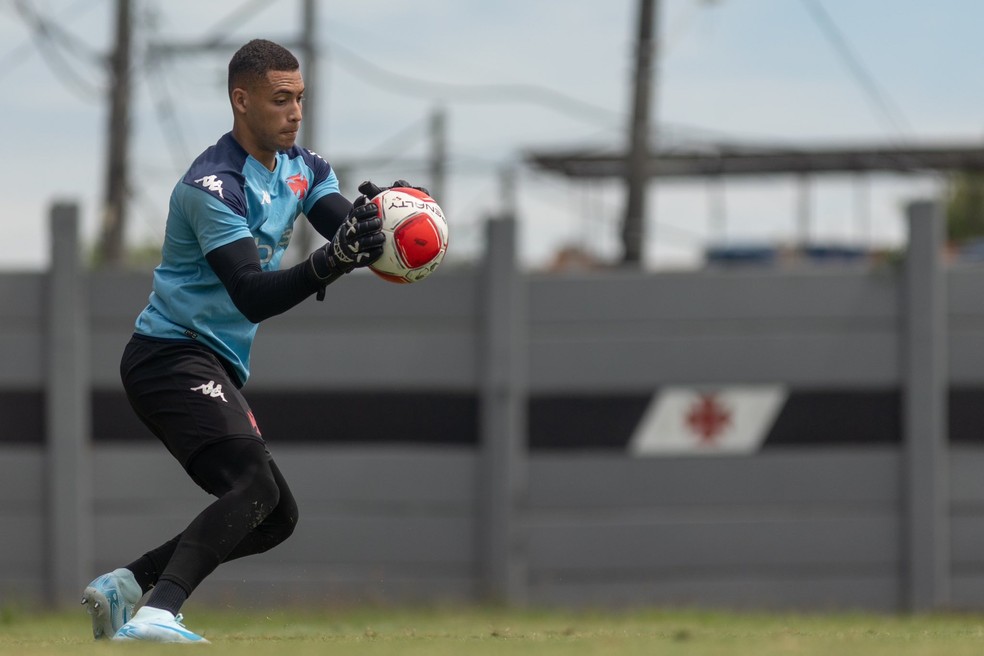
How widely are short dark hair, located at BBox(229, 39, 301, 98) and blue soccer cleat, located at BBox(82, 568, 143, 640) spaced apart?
1.81m

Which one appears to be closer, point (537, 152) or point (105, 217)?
point (105, 217)

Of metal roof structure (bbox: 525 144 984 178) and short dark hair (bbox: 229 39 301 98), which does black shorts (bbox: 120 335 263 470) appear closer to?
short dark hair (bbox: 229 39 301 98)

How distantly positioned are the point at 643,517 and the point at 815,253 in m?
17.5

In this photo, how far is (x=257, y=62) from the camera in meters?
5.18

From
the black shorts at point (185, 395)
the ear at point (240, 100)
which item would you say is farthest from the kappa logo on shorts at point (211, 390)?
the ear at point (240, 100)

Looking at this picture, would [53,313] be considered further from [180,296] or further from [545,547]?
[180,296]

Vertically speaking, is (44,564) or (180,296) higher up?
(180,296)

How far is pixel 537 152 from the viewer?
27.2 meters

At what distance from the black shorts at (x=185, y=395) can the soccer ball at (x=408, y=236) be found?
683 mm

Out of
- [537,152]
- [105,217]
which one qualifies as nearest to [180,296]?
[105,217]

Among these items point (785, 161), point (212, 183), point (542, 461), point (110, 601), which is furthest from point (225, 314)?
point (785, 161)

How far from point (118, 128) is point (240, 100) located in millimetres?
12383

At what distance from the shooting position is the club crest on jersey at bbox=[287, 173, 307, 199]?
5.37m

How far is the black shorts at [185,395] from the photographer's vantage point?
5.07 metres
